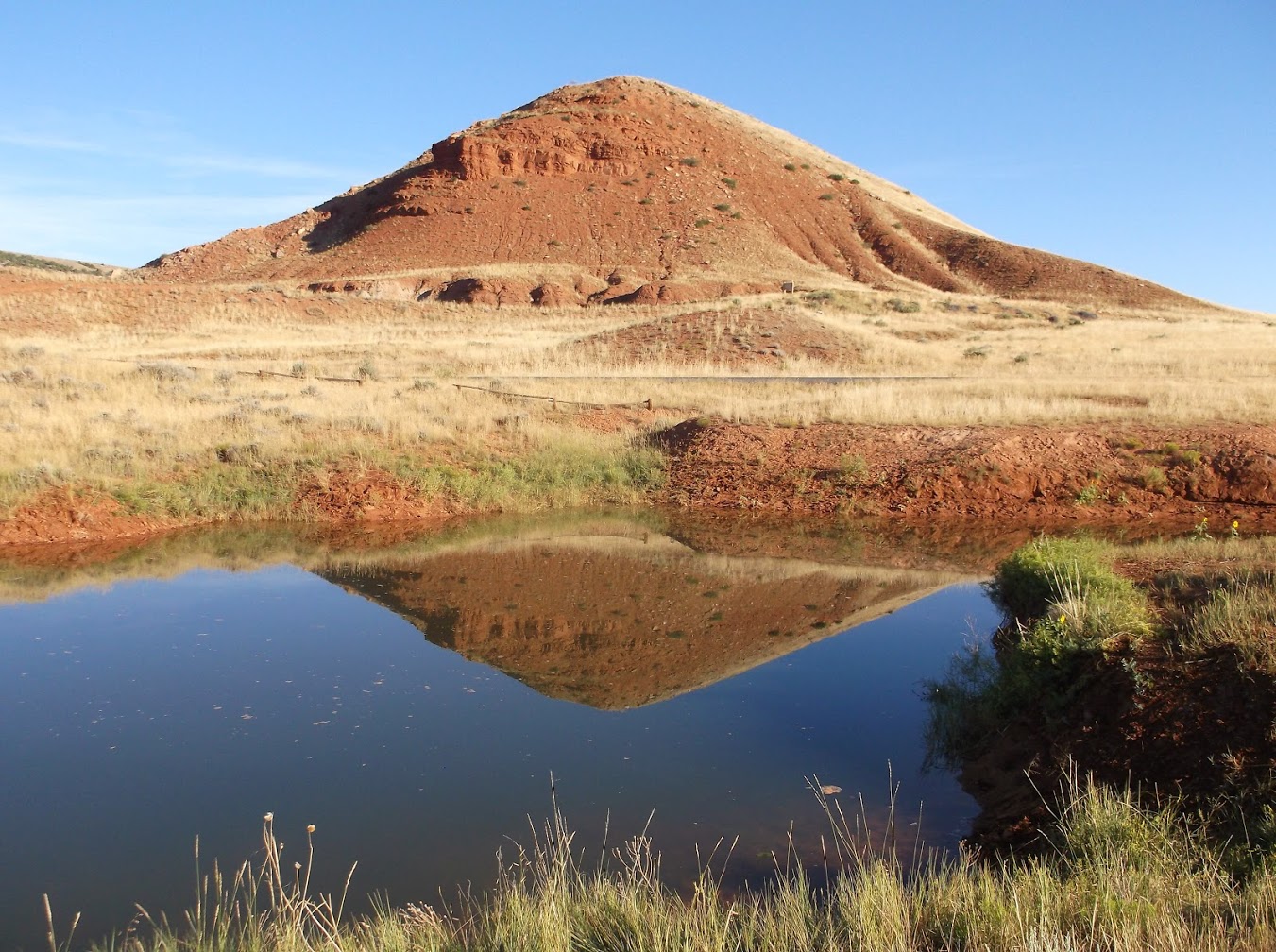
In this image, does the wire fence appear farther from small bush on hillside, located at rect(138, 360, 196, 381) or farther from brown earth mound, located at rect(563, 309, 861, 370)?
brown earth mound, located at rect(563, 309, 861, 370)

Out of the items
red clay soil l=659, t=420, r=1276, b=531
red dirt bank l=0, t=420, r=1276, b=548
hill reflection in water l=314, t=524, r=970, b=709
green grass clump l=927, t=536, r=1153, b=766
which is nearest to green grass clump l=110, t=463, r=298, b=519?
red dirt bank l=0, t=420, r=1276, b=548

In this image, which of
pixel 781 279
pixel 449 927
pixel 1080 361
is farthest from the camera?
pixel 781 279

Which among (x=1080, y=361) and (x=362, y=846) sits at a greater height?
(x=1080, y=361)

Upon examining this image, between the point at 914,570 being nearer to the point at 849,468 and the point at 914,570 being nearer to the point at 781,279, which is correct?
the point at 849,468

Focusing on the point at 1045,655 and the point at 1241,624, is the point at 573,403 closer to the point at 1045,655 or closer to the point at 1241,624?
the point at 1045,655

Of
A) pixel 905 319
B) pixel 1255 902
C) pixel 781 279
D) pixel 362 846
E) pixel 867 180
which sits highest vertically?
pixel 867 180

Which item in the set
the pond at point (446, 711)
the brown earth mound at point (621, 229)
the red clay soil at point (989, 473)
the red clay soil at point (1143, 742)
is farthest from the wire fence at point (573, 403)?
the brown earth mound at point (621, 229)

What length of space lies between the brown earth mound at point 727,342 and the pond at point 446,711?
1779 centimetres

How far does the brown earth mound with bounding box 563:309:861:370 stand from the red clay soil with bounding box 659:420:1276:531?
37.1ft

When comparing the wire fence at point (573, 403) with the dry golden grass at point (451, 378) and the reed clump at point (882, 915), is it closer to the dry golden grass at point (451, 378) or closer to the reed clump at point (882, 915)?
the dry golden grass at point (451, 378)

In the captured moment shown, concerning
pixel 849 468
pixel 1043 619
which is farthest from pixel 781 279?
pixel 1043 619

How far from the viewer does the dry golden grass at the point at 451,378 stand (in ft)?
61.7

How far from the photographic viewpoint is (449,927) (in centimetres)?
485

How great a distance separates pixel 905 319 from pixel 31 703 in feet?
137
